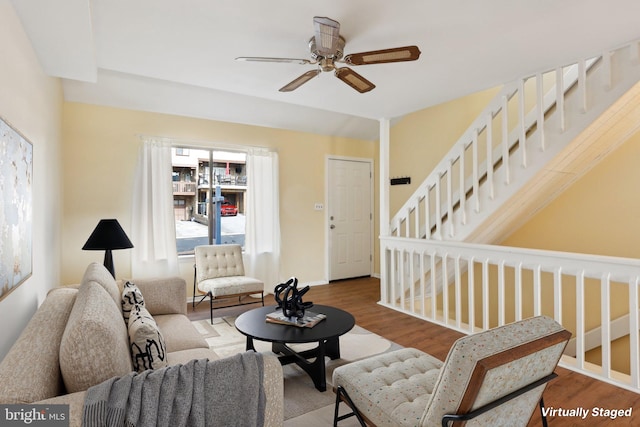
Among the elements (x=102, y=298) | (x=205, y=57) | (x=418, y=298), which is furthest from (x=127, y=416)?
(x=418, y=298)

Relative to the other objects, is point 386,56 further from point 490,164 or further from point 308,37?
point 490,164

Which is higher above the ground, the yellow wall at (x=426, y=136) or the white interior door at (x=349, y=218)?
the yellow wall at (x=426, y=136)

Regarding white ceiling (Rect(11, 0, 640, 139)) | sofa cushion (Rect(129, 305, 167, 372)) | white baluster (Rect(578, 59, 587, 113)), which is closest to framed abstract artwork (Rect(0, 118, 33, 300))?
sofa cushion (Rect(129, 305, 167, 372))

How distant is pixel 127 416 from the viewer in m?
1.06

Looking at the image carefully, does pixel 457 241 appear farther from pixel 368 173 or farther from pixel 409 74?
pixel 368 173

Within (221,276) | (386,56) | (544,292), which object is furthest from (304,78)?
(544,292)

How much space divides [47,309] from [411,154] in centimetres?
493

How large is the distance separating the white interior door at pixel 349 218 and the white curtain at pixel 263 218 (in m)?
1.07

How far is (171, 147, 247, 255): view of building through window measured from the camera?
470 centimetres

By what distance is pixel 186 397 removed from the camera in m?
1.13

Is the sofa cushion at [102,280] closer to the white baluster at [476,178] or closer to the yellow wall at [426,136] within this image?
the white baluster at [476,178]

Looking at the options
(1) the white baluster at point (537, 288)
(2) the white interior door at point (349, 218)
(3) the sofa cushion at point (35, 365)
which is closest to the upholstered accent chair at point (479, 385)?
(3) the sofa cushion at point (35, 365)

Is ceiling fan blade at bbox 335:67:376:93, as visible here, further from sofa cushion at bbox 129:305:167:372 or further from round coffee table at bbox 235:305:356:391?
sofa cushion at bbox 129:305:167:372

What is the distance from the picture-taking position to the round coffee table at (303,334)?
2.32 m
